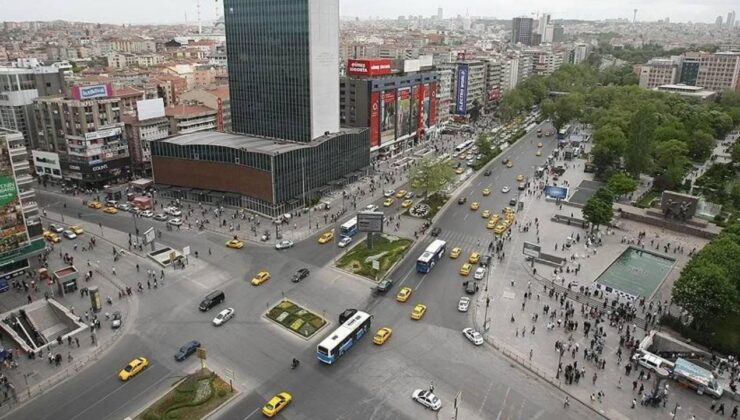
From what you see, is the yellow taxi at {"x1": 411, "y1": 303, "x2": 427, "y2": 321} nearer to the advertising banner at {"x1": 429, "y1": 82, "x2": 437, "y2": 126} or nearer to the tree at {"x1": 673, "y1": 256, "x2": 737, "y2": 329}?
the tree at {"x1": 673, "y1": 256, "x2": 737, "y2": 329}

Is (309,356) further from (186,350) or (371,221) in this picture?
(371,221)

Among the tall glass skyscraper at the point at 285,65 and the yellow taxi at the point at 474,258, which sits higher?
the tall glass skyscraper at the point at 285,65

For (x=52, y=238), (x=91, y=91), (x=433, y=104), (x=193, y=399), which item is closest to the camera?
(x=193, y=399)

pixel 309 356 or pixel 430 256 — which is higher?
pixel 430 256

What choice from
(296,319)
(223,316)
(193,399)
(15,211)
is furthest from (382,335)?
(15,211)

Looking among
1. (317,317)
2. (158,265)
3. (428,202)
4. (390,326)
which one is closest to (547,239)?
(428,202)

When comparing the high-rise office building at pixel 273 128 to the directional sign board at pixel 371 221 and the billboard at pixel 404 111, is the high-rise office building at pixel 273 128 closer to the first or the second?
the directional sign board at pixel 371 221

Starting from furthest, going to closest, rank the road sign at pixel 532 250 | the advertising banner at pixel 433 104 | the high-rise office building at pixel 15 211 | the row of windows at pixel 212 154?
the advertising banner at pixel 433 104 < the row of windows at pixel 212 154 < the road sign at pixel 532 250 < the high-rise office building at pixel 15 211

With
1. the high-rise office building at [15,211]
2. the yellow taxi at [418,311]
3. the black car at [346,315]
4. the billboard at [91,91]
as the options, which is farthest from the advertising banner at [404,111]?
the high-rise office building at [15,211]
